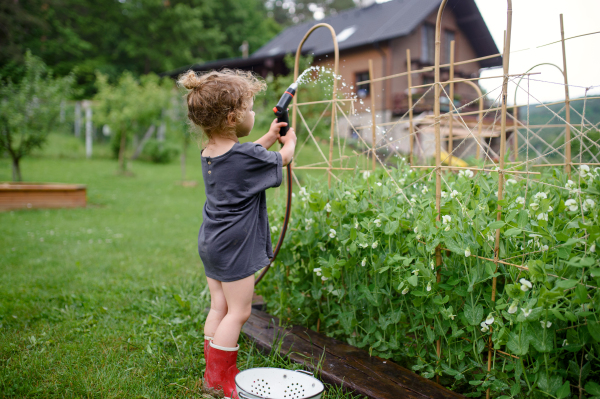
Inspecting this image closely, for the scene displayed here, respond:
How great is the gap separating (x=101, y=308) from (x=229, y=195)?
5.23ft

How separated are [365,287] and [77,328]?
5.61 ft

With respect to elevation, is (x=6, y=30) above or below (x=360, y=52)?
above

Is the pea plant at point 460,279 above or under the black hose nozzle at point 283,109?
under

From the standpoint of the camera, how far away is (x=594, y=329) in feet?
3.94

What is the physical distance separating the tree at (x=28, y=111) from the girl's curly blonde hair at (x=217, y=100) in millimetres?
7077

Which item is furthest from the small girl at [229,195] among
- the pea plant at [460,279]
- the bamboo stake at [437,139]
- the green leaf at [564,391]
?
the green leaf at [564,391]

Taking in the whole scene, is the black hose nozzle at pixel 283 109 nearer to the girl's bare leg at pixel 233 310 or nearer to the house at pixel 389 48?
the girl's bare leg at pixel 233 310

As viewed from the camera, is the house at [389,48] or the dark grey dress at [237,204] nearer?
the dark grey dress at [237,204]

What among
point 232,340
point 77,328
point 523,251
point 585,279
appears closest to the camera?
point 585,279

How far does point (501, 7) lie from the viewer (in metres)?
1.62

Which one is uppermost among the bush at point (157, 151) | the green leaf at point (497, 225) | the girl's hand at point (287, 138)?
the bush at point (157, 151)

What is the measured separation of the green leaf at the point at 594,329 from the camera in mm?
1192

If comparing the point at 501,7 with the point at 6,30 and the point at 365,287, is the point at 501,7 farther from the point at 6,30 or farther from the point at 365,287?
the point at 6,30

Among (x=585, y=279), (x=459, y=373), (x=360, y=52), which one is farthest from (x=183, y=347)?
(x=360, y=52)
